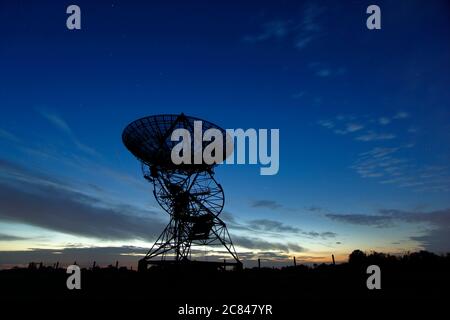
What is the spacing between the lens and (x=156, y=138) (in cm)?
2623

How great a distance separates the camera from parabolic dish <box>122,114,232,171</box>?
84.3 ft

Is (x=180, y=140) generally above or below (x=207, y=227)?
above

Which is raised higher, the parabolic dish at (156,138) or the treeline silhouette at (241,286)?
the parabolic dish at (156,138)

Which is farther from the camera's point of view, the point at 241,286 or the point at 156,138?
the point at 156,138

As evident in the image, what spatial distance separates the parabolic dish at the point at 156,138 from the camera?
25.7 m

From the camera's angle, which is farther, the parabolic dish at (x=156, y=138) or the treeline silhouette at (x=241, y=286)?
the parabolic dish at (x=156, y=138)

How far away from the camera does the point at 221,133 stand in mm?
27750

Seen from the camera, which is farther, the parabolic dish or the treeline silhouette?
the parabolic dish
